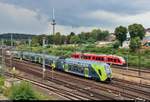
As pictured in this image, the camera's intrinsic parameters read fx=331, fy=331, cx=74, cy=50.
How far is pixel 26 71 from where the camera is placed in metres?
81.1

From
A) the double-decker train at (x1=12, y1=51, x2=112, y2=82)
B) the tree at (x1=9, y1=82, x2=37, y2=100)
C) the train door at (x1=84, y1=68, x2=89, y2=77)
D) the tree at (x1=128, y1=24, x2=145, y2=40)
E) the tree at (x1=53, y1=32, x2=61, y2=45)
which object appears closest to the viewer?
the tree at (x1=9, y1=82, x2=37, y2=100)

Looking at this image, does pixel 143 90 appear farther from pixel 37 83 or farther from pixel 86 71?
pixel 37 83

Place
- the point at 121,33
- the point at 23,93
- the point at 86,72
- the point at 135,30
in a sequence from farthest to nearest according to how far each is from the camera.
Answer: the point at 121,33 < the point at 135,30 < the point at 86,72 < the point at 23,93

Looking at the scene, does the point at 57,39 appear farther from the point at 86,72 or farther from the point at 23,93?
the point at 23,93

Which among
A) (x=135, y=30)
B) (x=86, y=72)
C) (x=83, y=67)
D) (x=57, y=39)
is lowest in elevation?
(x=86, y=72)

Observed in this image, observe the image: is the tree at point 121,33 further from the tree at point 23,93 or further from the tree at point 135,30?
the tree at point 23,93

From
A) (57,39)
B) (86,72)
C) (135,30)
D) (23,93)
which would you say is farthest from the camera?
(57,39)

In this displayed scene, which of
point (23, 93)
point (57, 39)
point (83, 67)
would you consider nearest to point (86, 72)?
point (83, 67)

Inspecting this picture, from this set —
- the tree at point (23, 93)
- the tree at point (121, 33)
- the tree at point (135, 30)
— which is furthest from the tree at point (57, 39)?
the tree at point (23, 93)

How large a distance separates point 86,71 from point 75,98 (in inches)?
734

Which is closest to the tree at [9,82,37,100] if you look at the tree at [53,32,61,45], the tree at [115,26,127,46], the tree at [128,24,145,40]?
the tree at [115,26,127,46]

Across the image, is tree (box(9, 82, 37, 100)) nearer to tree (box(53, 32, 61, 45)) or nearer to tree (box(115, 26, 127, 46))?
tree (box(115, 26, 127, 46))

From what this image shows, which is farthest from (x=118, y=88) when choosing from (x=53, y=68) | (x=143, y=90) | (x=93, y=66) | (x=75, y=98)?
(x=53, y=68)

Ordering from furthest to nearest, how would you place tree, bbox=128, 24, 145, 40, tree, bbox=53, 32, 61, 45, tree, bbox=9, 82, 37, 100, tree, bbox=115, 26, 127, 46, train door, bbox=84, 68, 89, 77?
tree, bbox=53, 32, 61, 45 → tree, bbox=115, 26, 127, 46 → tree, bbox=128, 24, 145, 40 → train door, bbox=84, 68, 89, 77 → tree, bbox=9, 82, 37, 100
